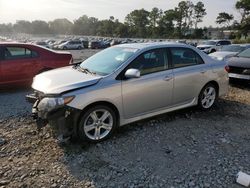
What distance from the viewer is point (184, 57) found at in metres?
5.72

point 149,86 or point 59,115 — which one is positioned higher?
point 149,86

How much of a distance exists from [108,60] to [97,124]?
132 cm

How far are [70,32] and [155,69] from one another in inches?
5585

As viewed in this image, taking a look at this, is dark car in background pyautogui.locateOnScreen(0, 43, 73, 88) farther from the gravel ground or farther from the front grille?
the front grille

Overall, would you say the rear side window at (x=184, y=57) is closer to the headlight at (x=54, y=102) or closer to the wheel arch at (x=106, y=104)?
the wheel arch at (x=106, y=104)

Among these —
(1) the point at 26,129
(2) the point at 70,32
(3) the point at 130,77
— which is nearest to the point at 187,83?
(3) the point at 130,77

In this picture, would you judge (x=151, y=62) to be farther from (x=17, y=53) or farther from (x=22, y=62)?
(x=17, y=53)

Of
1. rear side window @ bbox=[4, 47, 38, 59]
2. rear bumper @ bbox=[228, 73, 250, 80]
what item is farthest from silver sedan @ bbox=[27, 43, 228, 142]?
rear side window @ bbox=[4, 47, 38, 59]

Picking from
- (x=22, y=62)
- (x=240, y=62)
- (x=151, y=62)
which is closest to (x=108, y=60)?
(x=151, y=62)

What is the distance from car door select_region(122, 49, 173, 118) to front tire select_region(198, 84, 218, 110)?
100 cm

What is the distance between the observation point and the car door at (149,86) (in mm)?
4809

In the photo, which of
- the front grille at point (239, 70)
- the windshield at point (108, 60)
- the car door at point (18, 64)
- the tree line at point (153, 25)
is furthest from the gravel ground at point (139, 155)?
the tree line at point (153, 25)

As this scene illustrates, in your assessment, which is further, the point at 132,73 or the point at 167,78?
the point at 167,78

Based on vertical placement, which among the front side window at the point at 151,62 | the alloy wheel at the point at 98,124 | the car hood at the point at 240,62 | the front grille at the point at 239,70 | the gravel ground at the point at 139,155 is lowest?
the gravel ground at the point at 139,155
